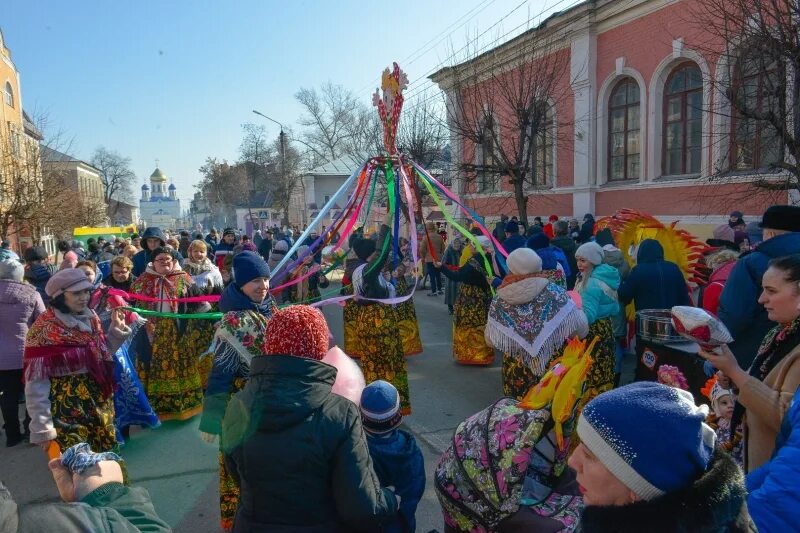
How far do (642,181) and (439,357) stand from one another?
9.59 meters

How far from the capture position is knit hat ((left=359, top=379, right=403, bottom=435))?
2570 mm

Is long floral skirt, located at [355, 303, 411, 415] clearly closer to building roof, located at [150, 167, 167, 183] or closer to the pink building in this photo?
the pink building

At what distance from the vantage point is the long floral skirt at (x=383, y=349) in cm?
563

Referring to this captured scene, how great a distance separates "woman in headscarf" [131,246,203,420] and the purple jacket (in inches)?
37.9

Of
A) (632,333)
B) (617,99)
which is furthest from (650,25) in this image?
(632,333)

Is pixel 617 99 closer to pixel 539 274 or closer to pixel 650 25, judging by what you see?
pixel 650 25

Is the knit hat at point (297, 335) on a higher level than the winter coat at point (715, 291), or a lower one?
higher

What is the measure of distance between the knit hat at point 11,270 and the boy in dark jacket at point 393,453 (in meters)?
4.01

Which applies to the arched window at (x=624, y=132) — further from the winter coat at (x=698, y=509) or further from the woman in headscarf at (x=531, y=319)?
the winter coat at (x=698, y=509)

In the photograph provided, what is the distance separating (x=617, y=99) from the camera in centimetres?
1582

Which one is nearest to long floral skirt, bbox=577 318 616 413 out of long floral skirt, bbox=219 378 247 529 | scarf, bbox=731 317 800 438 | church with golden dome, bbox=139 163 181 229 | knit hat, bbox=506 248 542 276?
knit hat, bbox=506 248 542 276

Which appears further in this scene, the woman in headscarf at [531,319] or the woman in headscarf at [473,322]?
the woman in headscarf at [473,322]

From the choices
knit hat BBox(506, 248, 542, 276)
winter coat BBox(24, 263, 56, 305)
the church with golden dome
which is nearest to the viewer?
knit hat BBox(506, 248, 542, 276)

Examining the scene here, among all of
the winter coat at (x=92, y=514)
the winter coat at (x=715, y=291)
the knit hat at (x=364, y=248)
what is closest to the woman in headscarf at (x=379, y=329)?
the knit hat at (x=364, y=248)
